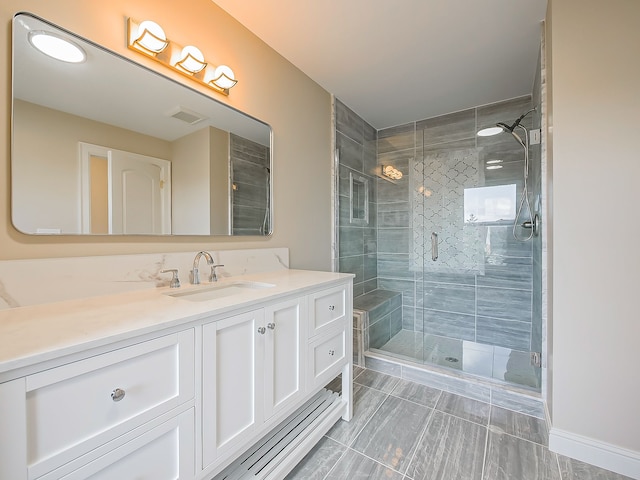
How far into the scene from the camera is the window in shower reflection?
2.79 metres

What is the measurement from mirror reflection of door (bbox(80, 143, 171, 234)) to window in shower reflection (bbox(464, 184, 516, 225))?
2855 mm

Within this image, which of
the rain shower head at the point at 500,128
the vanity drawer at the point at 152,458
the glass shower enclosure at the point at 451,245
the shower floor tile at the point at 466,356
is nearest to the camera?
the vanity drawer at the point at 152,458

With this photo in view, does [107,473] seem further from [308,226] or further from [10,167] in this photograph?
[308,226]

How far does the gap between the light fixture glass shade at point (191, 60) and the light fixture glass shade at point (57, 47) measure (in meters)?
0.41

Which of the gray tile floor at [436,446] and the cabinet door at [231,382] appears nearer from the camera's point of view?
the cabinet door at [231,382]

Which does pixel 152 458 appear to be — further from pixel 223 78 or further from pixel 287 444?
pixel 223 78

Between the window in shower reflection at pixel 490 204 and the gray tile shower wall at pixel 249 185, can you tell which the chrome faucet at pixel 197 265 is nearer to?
the gray tile shower wall at pixel 249 185

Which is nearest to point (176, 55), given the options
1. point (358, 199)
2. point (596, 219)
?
point (358, 199)

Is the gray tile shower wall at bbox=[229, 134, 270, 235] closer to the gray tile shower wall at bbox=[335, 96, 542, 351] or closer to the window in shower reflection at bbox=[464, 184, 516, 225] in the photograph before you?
the gray tile shower wall at bbox=[335, 96, 542, 351]

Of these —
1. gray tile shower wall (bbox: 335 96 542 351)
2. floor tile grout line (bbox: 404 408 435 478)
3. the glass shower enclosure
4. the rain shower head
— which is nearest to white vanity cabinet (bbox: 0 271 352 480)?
floor tile grout line (bbox: 404 408 435 478)

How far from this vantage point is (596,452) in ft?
4.56

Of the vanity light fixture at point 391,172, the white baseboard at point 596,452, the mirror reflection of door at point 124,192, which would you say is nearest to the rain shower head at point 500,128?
the vanity light fixture at point 391,172

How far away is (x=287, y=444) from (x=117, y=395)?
964mm

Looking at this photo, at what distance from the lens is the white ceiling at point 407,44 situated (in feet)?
5.37
